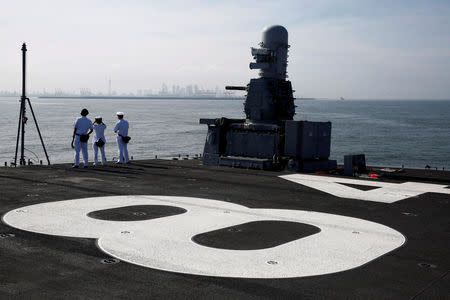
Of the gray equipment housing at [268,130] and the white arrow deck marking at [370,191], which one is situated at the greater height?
the gray equipment housing at [268,130]

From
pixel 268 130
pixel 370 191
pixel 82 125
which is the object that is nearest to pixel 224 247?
pixel 370 191

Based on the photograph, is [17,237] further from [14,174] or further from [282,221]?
[14,174]

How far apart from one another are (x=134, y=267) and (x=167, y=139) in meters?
73.4

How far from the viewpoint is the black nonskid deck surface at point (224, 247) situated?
5840 millimetres

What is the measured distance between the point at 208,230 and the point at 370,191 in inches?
292

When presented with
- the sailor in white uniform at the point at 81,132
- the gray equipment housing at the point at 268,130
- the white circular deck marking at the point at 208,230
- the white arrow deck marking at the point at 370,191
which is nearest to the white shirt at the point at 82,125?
the sailor in white uniform at the point at 81,132

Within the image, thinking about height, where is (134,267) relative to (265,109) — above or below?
below

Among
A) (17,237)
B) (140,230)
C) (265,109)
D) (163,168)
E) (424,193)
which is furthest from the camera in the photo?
(265,109)

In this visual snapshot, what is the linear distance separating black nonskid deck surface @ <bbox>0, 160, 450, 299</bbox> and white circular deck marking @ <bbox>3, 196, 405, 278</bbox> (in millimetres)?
270

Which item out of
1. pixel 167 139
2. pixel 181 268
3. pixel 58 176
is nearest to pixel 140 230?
pixel 181 268

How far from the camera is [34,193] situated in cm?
1272

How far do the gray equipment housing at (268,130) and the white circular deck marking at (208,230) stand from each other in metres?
8.46

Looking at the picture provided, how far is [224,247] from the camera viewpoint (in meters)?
7.86

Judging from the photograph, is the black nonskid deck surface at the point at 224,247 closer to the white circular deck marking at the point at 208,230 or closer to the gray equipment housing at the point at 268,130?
the white circular deck marking at the point at 208,230
